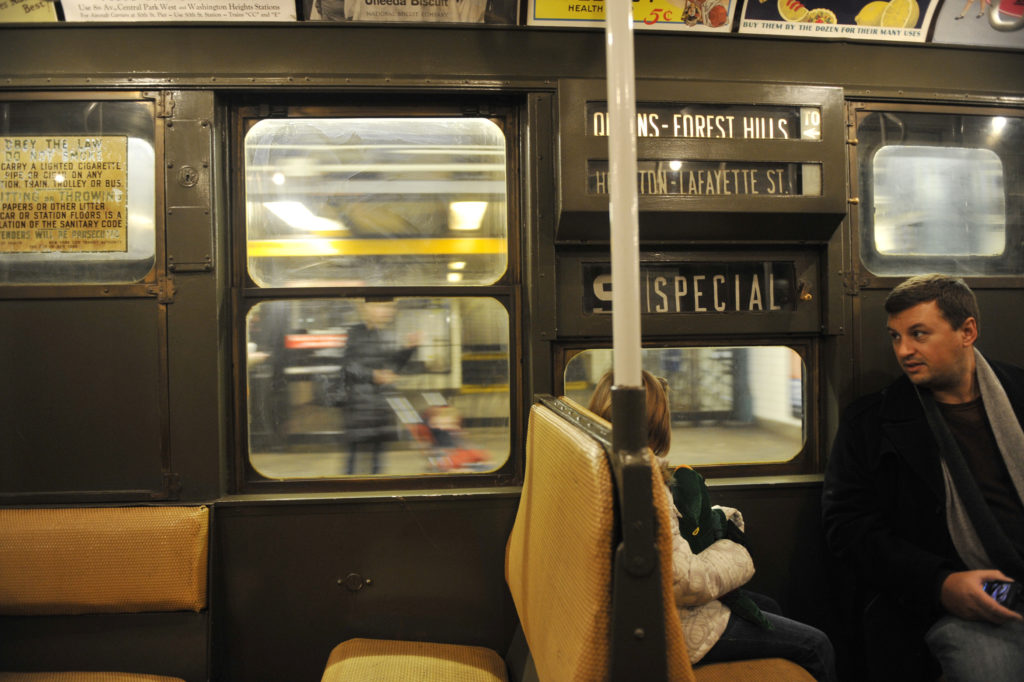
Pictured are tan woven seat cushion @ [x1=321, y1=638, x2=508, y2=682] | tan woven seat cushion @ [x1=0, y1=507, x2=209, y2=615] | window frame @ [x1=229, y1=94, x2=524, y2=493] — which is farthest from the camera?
window frame @ [x1=229, y1=94, x2=524, y2=493]

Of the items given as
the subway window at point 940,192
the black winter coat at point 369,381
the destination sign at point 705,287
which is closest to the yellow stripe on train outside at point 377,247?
the black winter coat at point 369,381

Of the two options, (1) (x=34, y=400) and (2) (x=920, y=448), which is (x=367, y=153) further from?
(2) (x=920, y=448)

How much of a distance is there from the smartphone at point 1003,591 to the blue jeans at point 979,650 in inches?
3.0

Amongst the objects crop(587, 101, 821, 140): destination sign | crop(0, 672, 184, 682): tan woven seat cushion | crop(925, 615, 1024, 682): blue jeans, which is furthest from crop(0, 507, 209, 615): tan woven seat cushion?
crop(925, 615, 1024, 682): blue jeans

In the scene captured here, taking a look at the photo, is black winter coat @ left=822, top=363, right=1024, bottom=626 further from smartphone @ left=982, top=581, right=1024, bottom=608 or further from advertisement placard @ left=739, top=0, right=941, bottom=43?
advertisement placard @ left=739, top=0, right=941, bottom=43

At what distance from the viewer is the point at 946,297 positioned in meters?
2.04

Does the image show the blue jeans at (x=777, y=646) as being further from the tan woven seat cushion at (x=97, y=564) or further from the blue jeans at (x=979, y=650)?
the tan woven seat cushion at (x=97, y=564)

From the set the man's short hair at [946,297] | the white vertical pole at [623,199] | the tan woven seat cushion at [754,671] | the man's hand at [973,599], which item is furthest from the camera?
the man's short hair at [946,297]

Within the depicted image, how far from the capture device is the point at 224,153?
2334 mm

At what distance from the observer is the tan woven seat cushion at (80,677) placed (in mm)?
2082

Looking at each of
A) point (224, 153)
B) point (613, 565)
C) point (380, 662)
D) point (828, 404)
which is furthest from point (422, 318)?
point (828, 404)

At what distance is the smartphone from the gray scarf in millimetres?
132

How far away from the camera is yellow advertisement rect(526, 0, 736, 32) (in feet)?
7.63

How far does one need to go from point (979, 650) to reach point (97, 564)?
3027 millimetres
